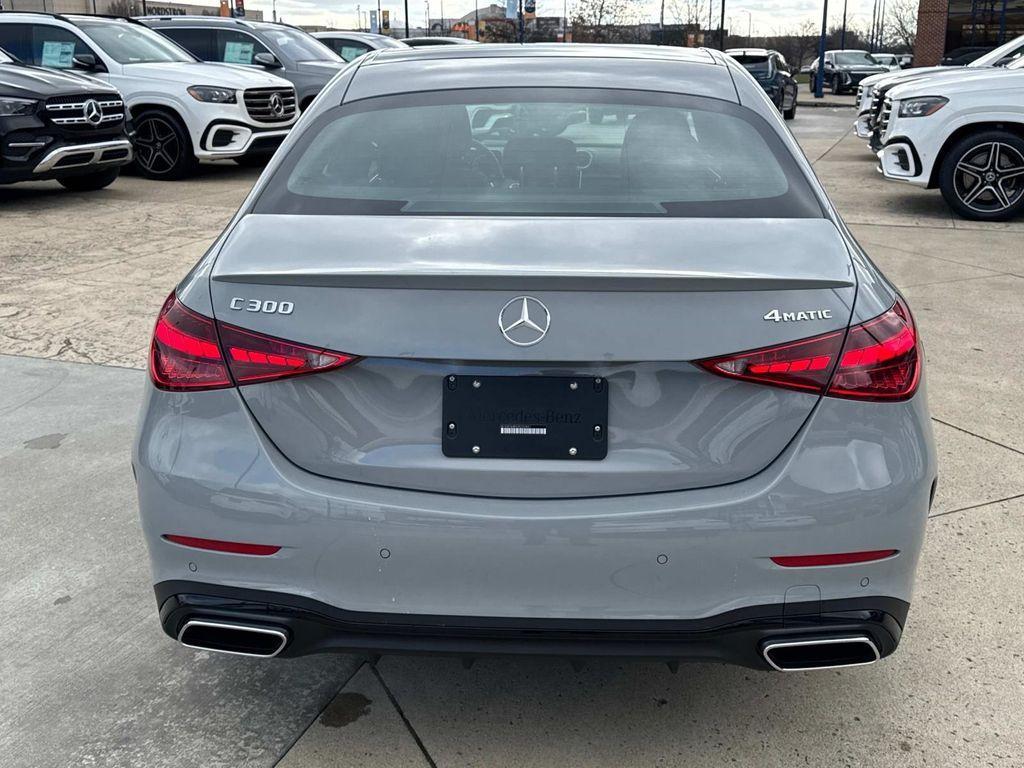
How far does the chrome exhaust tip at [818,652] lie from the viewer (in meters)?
2.28

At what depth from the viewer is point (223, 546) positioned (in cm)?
231

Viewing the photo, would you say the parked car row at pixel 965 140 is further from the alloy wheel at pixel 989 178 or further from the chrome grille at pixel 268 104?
the chrome grille at pixel 268 104

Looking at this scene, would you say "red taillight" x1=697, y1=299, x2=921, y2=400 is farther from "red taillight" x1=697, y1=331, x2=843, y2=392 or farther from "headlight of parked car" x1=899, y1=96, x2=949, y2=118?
"headlight of parked car" x1=899, y1=96, x2=949, y2=118

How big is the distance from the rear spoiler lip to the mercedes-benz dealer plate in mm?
189

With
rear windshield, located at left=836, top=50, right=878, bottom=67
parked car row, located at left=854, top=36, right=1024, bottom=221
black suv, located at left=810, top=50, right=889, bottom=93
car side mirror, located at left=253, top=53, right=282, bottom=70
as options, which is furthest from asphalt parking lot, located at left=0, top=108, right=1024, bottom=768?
rear windshield, located at left=836, top=50, right=878, bottom=67

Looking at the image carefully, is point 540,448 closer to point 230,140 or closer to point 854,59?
point 230,140

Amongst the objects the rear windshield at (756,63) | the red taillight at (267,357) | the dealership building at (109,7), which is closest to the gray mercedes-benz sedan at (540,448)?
the red taillight at (267,357)

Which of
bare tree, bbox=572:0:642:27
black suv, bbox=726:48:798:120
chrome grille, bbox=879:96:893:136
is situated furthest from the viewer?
bare tree, bbox=572:0:642:27

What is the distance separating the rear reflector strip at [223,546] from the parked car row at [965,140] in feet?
31.1

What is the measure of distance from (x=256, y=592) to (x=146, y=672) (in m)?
0.85

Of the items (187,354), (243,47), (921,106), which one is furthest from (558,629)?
(243,47)

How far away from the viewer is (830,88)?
39375mm

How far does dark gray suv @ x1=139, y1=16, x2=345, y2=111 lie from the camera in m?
16.0

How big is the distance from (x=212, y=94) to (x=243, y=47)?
3308 millimetres
